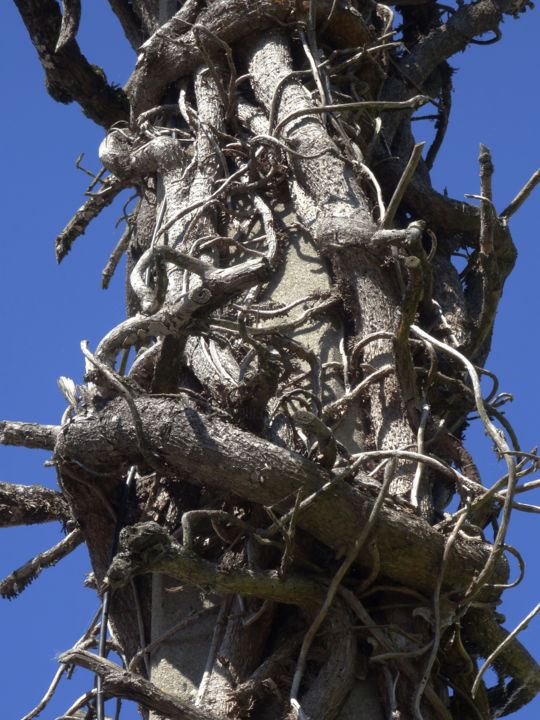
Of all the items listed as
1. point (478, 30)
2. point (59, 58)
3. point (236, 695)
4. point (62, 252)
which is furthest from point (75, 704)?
point (478, 30)

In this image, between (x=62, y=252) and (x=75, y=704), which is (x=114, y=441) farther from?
(x=62, y=252)

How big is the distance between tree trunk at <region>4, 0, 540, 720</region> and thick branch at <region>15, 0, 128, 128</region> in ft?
3.29

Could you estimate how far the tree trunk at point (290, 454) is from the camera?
214 centimetres

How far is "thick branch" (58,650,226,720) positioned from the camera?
1.94 metres

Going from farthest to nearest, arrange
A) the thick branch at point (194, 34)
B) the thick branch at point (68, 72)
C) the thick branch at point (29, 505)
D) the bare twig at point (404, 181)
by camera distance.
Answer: the thick branch at point (68, 72), the thick branch at point (194, 34), the thick branch at point (29, 505), the bare twig at point (404, 181)

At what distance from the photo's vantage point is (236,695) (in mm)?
2137

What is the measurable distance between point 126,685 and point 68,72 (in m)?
2.99

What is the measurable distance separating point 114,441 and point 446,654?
876mm

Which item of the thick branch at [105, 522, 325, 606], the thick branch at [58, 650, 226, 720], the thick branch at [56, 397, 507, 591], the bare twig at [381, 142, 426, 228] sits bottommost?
the thick branch at [58, 650, 226, 720]

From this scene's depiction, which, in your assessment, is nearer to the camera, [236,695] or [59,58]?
[236,695]

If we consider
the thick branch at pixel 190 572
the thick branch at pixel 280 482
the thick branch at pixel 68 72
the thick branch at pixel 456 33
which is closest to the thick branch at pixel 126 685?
the thick branch at pixel 190 572

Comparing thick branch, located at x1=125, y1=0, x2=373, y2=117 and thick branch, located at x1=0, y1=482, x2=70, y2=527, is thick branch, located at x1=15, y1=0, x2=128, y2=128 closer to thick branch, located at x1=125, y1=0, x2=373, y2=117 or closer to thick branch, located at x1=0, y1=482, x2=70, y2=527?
thick branch, located at x1=125, y1=0, x2=373, y2=117

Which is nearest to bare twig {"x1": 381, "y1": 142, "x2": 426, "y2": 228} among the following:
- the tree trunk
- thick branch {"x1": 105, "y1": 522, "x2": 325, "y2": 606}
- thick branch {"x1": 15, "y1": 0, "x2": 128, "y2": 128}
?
the tree trunk

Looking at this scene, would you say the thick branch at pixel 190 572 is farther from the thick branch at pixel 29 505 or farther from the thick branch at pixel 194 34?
the thick branch at pixel 194 34
